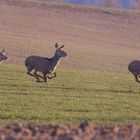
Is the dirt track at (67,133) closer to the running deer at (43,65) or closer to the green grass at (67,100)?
the green grass at (67,100)

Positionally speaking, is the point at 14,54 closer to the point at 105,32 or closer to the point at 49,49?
the point at 49,49

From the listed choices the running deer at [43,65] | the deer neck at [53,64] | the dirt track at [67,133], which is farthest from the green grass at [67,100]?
the dirt track at [67,133]

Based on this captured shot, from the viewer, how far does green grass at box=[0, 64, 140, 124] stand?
17094 millimetres

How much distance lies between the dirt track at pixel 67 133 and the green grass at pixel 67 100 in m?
5.19

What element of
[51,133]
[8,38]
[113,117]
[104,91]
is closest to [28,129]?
[51,133]

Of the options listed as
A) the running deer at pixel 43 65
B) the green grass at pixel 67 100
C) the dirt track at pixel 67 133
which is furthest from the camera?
the running deer at pixel 43 65

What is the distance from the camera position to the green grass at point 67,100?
17.1 meters

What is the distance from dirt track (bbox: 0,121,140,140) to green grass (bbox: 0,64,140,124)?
17.0 ft

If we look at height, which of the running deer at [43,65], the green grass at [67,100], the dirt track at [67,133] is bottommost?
the dirt track at [67,133]

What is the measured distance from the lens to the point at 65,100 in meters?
20.9

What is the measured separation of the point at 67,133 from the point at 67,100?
1097 centimetres

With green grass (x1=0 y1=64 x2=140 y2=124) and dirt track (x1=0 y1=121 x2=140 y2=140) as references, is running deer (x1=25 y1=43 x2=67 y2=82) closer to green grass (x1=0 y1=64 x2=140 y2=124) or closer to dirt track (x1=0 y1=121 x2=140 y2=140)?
green grass (x1=0 y1=64 x2=140 y2=124)

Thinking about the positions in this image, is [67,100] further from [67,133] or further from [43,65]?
[67,133]

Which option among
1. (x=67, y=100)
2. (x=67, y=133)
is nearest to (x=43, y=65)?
(x=67, y=100)
